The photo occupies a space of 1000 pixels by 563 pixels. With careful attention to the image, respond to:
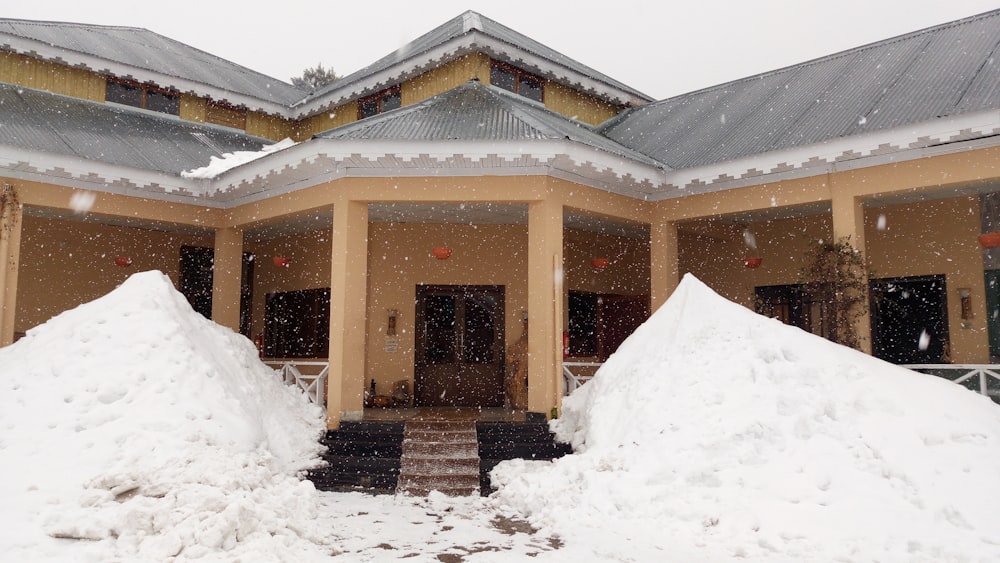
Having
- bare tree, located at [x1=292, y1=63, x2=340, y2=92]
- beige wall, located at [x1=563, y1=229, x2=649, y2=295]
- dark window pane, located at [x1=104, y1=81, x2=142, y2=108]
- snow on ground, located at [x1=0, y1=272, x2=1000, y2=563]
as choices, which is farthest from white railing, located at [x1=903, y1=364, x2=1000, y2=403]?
bare tree, located at [x1=292, y1=63, x2=340, y2=92]

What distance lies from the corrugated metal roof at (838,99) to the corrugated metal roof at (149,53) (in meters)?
9.03

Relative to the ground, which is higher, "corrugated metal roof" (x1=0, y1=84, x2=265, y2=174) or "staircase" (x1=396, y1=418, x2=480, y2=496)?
"corrugated metal roof" (x1=0, y1=84, x2=265, y2=174)

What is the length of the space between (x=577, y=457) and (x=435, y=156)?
4.46 metres

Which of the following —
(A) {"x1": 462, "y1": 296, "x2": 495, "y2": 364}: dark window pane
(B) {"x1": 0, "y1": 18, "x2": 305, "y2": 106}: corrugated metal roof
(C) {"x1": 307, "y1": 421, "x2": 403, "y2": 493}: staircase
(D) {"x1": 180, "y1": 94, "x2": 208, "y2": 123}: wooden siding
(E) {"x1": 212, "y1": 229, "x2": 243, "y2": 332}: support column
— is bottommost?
(C) {"x1": 307, "y1": 421, "x2": 403, "y2": 493}: staircase

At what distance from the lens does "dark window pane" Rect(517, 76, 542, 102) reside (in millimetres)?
13471

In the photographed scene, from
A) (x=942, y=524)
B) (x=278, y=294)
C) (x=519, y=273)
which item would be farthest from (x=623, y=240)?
(x=942, y=524)

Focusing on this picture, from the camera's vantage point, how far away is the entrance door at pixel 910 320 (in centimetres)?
1130

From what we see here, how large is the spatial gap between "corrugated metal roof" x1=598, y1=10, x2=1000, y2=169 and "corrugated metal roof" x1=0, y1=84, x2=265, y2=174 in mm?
8440

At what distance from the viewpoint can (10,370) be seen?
7348 millimetres

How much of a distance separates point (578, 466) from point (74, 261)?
35.0 ft

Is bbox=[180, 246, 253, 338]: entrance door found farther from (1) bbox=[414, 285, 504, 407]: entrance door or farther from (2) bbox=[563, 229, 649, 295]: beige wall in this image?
(2) bbox=[563, 229, 649, 295]: beige wall

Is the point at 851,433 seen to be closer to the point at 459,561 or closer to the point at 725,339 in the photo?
the point at 725,339

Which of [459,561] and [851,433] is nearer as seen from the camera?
[459,561]

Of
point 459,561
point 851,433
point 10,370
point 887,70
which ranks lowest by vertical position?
point 459,561
